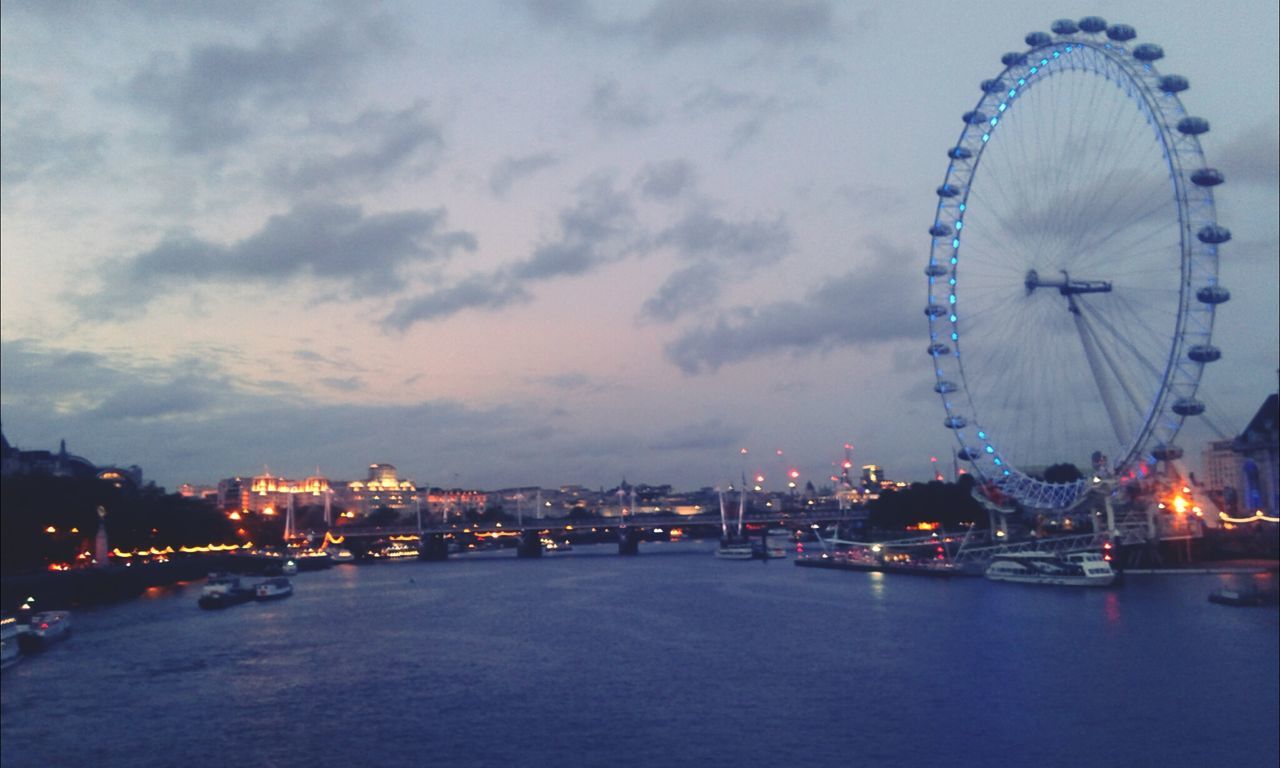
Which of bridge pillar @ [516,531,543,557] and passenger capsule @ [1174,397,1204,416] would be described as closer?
passenger capsule @ [1174,397,1204,416]

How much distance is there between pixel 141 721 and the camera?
1599cm

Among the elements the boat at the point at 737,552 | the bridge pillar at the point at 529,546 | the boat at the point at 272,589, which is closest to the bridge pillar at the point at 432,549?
the bridge pillar at the point at 529,546

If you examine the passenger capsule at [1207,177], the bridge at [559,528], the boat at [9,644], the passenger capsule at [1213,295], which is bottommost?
the boat at [9,644]

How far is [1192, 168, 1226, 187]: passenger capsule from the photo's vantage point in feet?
78.2

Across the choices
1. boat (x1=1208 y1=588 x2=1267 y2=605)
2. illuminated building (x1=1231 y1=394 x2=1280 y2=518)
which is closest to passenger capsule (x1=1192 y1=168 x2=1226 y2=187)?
boat (x1=1208 y1=588 x2=1267 y2=605)

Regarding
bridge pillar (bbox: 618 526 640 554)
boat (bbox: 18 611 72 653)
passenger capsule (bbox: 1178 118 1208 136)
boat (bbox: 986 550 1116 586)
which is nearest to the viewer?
boat (bbox: 18 611 72 653)

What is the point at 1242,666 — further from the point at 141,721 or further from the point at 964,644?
the point at 141,721

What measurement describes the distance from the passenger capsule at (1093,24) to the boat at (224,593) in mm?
24913

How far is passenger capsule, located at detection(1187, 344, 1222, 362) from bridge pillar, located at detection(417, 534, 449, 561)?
44330mm

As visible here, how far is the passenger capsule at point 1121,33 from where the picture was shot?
2455 cm

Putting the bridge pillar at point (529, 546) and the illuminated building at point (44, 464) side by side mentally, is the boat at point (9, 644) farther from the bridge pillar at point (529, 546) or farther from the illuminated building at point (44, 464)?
the bridge pillar at point (529, 546)

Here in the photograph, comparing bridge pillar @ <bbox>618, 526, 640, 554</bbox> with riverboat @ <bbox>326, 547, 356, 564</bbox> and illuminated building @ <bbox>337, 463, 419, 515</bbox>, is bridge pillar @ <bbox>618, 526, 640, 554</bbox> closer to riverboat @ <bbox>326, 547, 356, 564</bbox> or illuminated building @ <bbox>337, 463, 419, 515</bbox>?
riverboat @ <bbox>326, 547, 356, 564</bbox>

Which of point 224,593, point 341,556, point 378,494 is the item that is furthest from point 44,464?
point 378,494

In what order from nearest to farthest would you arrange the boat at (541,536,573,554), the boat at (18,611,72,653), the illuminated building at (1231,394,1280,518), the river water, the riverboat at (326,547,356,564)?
the river water < the boat at (18,611,72,653) < the illuminated building at (1231,394,1280,518) < the riverboat at (326,547,356,564) < the boat at (541,536,573,554)
